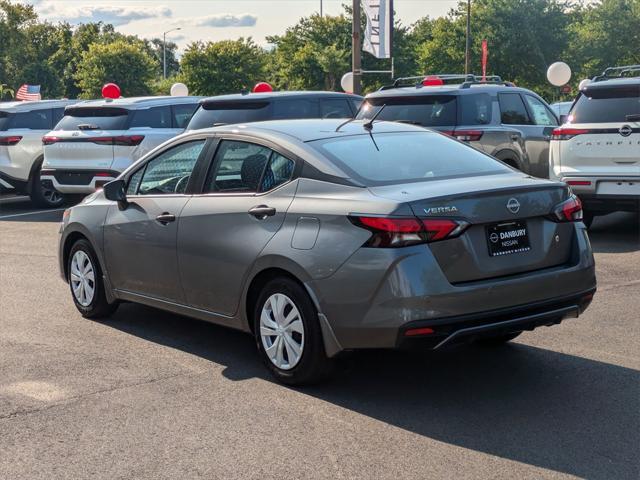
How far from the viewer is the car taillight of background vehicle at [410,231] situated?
498cm

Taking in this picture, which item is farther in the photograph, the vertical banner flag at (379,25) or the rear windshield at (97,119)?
the vertical banner flag at (379,25)

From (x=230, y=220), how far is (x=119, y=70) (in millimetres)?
57191

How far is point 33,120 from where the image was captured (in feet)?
54.5

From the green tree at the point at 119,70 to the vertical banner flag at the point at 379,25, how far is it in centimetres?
4216

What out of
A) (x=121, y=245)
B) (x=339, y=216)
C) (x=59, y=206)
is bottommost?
(x=59, y=206)

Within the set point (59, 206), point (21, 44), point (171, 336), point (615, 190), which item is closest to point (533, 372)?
point (171, 336)

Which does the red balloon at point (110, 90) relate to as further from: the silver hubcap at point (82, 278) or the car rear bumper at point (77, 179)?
the silver hubcap at point (82, 278)

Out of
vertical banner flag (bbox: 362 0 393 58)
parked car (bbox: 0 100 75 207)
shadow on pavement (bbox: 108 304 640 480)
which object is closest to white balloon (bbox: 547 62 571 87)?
vertical banner flag (bbox: 362 0 393 58)

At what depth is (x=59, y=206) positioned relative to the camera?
16.8 metres

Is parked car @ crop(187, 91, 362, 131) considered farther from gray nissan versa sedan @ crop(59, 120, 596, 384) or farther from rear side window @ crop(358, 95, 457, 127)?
gray nissan versa sedan @ crop(59, 120, 596, 384)

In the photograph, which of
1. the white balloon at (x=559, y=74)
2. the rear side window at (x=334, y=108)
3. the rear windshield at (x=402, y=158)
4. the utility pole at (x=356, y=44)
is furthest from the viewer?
the white balloon at (x=559, y=74)

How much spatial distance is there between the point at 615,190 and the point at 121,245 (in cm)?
616

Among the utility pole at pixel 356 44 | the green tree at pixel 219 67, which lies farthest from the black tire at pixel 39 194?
the green tree at pixel 219 67

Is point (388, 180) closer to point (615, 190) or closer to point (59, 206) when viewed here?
point (615, 190)
